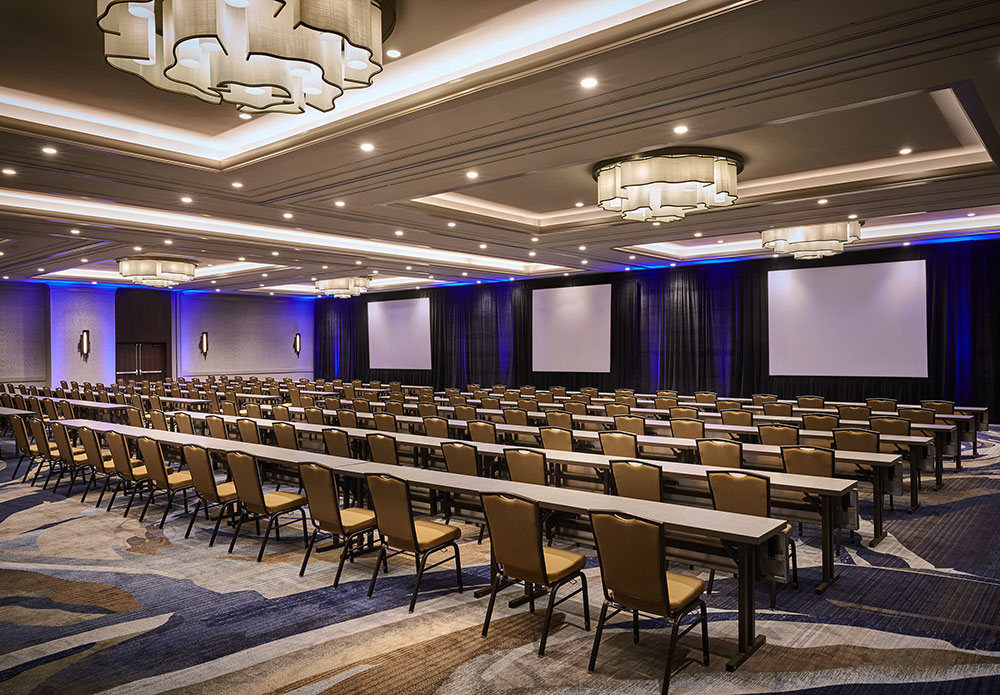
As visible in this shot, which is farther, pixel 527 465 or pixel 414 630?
pixel 527 465

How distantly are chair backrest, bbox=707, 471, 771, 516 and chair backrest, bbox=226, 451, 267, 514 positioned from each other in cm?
391

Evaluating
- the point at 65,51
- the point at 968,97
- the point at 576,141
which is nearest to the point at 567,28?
the point at 576,141

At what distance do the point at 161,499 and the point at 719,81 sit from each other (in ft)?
26.2

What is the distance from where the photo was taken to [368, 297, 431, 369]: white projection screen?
24906 millimetres

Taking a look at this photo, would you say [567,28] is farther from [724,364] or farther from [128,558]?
[724,364]

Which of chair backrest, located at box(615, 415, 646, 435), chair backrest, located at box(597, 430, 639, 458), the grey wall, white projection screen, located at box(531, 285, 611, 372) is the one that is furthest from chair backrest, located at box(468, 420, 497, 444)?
the grey wall

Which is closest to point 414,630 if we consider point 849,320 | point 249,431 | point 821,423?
point 249,431

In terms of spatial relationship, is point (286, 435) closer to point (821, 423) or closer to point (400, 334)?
point (821, 423)

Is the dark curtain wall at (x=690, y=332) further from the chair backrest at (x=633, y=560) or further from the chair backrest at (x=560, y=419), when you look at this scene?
the chair backrest at (x=633, y=560)

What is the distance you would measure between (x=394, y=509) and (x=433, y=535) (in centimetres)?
39

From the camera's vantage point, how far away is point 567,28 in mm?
4844

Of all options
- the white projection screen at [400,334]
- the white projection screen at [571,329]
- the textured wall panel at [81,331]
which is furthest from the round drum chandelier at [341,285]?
the textured wall panel at [81,331]

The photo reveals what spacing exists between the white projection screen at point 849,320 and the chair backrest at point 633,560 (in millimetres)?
14196

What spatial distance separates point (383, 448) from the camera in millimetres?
7324
